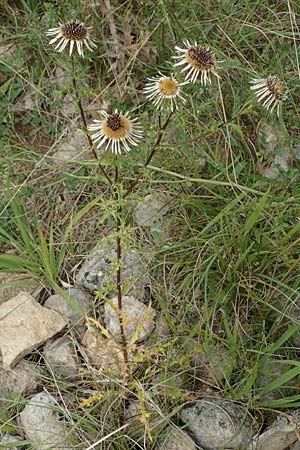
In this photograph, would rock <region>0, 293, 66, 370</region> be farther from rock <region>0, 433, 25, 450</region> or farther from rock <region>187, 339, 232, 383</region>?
rock <region>187, 339, 232, 383</region>

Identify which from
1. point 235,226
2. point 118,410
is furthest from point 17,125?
point 118,410

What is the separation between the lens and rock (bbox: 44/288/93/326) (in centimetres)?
178

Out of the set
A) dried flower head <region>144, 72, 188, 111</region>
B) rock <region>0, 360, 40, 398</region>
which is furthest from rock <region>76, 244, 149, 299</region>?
dried flower head <region>144, 72, 188, 111</region>

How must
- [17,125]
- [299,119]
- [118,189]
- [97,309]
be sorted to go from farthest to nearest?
1. [17,125]
2. [299,119]
3. [97,309]
4. [118,189]

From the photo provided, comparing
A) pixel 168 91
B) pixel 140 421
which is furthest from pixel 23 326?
pixel 168 91

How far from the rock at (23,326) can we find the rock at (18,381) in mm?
22

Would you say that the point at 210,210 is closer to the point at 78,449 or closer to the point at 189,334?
the point at 189,334

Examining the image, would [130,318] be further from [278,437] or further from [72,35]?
[72,35]

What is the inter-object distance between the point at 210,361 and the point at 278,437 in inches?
9.7

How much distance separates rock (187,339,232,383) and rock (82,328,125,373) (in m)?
0.19

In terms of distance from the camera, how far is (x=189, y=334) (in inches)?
65.9

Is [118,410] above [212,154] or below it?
below

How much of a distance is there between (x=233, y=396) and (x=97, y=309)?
447 mm

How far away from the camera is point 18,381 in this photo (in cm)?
169
